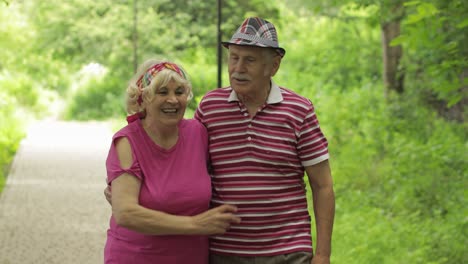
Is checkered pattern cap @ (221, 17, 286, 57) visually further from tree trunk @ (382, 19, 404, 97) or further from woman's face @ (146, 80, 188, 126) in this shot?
tree trunk @ (382, 19, 404, 97)

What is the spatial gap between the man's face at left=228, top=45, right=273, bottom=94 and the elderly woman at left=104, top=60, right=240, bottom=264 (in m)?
0.21

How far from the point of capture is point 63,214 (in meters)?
10.9

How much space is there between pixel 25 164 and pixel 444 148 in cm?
720

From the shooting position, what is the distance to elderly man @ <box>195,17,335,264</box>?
365 centimetres

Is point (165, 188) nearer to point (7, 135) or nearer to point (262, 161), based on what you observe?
point (262, 161)

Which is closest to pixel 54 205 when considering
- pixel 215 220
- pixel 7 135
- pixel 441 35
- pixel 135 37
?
pixel 441 35

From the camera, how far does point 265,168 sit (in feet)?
12.0

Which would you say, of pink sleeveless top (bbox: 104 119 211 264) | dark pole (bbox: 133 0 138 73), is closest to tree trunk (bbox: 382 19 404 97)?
dark pole (bbox: 133 0 138 73)

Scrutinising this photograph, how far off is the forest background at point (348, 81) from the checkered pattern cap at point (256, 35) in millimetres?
2770

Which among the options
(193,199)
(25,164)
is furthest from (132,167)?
(25,164)

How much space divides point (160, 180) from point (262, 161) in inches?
16.7

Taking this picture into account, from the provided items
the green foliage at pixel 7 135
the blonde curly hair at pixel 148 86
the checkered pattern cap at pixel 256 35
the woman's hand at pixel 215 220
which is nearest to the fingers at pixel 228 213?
the woman's hand at pixel 215 220

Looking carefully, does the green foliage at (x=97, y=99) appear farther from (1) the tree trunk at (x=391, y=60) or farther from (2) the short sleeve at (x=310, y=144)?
(2) the short sleeve at (x=310, y=144)

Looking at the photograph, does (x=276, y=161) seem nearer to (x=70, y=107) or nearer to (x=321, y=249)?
(x=321, y=249)
